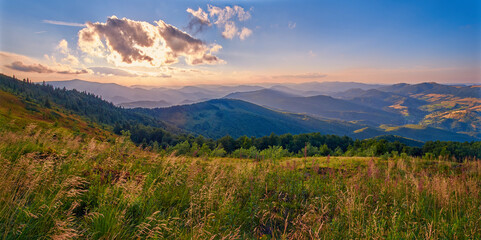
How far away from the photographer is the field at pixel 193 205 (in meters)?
3.45

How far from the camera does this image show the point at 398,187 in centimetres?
689

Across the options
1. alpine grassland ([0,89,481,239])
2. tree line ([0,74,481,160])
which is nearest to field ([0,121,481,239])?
alpine grassland ([0,89,481,239])

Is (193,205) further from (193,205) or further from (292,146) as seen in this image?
(292,146)

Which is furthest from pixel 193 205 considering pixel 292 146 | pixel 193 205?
pixel 292 146

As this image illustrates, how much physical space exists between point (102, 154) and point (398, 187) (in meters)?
10.4

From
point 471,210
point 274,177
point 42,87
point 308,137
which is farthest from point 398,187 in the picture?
point 42,87

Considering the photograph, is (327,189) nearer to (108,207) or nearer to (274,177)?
(274,177)

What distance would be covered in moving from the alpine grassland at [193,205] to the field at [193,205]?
30 mm

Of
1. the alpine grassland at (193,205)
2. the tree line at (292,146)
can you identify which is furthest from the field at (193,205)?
the tree line at (292,146)

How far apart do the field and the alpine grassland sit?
30mm

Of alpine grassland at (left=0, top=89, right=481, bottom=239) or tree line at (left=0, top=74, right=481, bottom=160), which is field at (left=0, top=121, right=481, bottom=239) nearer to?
alpine grassland at (left=0, top=89, right=481, bottom=239)

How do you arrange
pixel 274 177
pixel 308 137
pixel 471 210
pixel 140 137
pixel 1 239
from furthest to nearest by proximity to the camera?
pixel 140 137 → pixel 308 137 → pixel 274 177 → pixel 471 210 → pixel 1 239

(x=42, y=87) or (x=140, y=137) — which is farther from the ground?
(x=42, y=87)

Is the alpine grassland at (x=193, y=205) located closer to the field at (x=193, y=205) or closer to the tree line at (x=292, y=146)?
the field at (x=193, y=205)
